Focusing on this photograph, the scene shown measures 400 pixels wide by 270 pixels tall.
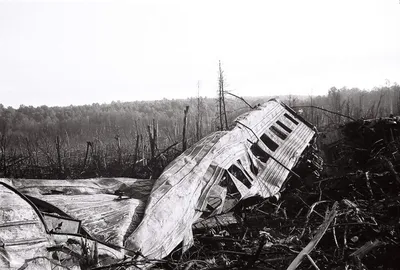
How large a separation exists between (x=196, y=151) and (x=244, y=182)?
101cm

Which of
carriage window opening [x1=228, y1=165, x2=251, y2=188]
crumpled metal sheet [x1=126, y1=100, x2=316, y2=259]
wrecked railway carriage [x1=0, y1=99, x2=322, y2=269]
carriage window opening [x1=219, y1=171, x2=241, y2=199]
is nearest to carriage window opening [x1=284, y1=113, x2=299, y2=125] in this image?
crumpled metal sheet [x1=126, y1=100, x2=316, y2=259]

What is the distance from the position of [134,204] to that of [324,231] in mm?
1987

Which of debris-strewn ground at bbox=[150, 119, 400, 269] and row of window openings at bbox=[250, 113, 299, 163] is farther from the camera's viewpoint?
row of window openings at bbox=[250, 113, 299, 163]

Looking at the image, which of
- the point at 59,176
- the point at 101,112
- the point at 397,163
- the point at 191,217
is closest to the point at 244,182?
the point at 191,217

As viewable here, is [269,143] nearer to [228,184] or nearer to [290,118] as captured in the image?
[290,118]

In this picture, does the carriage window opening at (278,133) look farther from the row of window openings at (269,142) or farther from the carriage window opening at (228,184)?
the carriage window opening at (228,184)

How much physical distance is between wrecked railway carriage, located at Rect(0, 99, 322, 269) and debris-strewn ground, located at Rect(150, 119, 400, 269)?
1.00 feet

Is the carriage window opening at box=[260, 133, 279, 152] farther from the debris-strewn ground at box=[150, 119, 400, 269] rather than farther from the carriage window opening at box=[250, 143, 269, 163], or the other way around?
the debris-strewn ground at box=[150, 119, 400, 269]

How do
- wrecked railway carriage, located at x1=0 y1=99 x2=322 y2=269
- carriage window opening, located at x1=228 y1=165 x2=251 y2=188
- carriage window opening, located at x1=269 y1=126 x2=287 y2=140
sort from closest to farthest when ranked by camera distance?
wrecked railway carriage, located at x1=0 y1=99 x2=322 y2=269 → carriage window opening, located at x1=228 y1=165 x2=251 y2=188 → carriage window opening, located at x1=269 y1=126 x2=287 y2=140

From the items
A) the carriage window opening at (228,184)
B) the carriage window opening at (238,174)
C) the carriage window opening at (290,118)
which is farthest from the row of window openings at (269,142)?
the carriage window opening at (228,184)

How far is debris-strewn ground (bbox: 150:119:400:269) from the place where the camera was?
9.92 ft

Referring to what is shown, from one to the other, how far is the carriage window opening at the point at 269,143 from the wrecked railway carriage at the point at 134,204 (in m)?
0.34

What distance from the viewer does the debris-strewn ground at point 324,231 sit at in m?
3.02

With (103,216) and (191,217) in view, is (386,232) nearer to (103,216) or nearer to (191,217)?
(191,217)
